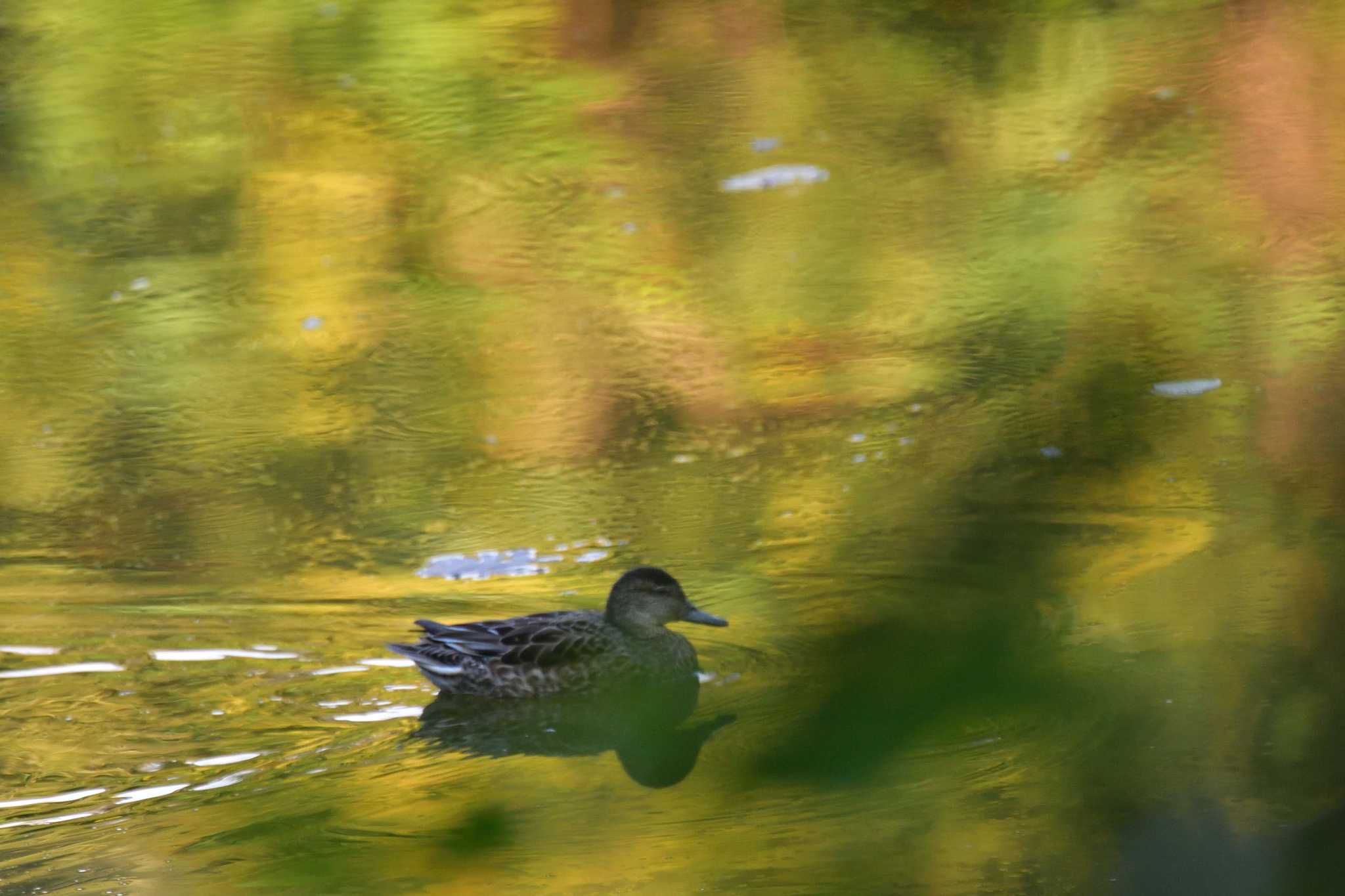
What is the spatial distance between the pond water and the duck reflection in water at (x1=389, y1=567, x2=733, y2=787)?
0.04 meters

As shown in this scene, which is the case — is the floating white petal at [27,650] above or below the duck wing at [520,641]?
above

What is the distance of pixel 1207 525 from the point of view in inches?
171

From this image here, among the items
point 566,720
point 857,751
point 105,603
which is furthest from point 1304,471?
point 857,751

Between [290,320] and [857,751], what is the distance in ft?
18.8

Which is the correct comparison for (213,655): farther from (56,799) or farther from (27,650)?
(56,799)

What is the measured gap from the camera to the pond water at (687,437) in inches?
95.3

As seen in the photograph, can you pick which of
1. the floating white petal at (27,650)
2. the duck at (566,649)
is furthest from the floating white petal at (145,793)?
the floating white petal at (27,650)

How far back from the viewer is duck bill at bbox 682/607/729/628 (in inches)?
156

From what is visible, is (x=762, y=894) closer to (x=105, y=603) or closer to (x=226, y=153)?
(x=105, y=603)

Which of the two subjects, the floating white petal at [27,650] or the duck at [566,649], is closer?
the duck at [566,649]

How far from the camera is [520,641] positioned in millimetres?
3908

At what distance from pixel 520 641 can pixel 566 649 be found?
10 cm

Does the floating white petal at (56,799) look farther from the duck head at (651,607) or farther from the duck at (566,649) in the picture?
the duck head at (651,607)

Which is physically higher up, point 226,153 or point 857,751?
point 857,751
